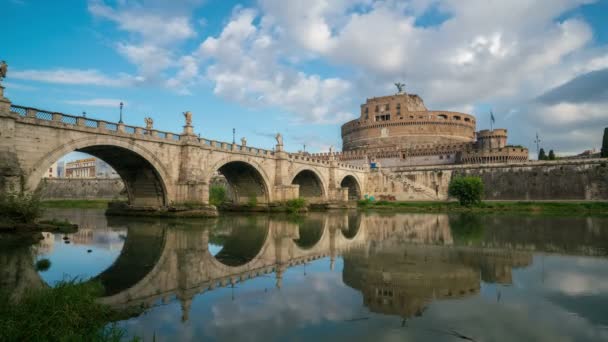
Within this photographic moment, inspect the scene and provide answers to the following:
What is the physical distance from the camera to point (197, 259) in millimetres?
12445

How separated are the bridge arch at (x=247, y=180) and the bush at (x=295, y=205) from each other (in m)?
2.42

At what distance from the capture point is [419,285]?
9.37m

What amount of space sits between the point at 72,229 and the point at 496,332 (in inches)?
782

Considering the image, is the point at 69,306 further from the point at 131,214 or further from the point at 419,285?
the point at 131,214

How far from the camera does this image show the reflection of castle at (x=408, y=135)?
6819 cm

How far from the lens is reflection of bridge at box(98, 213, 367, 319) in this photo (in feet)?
28.7

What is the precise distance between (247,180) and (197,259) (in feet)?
88.9

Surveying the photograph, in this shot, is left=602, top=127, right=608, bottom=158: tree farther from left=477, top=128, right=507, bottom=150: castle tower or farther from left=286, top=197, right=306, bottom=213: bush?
left=286, top=197, right=306, bottom=213: bush

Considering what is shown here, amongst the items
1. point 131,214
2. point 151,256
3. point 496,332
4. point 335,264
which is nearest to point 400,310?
point 496,332

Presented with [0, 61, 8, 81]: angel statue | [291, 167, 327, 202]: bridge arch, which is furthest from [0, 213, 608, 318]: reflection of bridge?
[291, 167, 327, 202]: bridge arch

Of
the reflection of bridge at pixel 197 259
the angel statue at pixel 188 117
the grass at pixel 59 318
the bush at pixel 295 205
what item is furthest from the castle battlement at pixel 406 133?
the grass at pixel 59 318

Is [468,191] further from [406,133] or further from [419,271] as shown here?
[406,133]

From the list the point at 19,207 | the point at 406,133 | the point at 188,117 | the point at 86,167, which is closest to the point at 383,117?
the point at 406,133

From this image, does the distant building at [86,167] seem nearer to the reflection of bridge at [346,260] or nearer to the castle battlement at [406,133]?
the castle battlement at [406,133]
